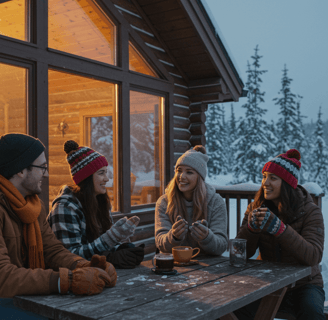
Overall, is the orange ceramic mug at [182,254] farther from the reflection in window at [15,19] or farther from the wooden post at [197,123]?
the wooden post at [197,123]

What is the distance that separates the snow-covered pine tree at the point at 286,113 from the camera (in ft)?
102

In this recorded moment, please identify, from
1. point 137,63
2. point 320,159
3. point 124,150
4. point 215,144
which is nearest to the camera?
point 124,150

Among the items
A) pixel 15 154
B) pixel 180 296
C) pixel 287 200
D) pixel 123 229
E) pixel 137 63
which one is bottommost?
pixel 180 296

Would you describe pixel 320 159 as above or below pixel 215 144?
below

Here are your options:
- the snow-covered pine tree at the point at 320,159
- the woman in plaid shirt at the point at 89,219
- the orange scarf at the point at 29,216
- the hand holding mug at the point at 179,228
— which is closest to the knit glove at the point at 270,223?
the hand holding mug at the point at 179,228

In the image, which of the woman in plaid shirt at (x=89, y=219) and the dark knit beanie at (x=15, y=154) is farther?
the woman in plaid shirt at (x=89, y=219)

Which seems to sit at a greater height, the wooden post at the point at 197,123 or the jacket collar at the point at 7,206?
the wooden post at the point at 197,123

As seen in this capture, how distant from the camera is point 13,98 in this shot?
4.39 meters

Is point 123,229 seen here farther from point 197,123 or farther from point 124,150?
point 197,123

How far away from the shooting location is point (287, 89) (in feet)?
102

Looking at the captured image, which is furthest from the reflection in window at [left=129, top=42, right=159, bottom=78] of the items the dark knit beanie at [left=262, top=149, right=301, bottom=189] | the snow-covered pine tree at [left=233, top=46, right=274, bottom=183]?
the snow-covered pine tree at [left=233, top=46, right=274, bottom=183]

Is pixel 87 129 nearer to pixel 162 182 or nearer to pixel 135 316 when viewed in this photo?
pixel 162 182

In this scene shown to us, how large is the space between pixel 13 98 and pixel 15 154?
2.39 metres

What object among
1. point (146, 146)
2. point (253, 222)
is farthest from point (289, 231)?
point (146, 146)
